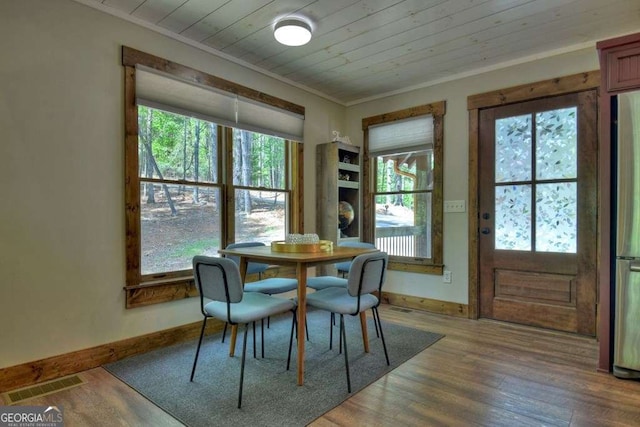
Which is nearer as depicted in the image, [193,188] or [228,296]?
[228,296]

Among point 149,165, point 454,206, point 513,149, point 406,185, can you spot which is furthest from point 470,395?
point 149,165

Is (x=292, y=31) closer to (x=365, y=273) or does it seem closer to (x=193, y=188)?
(x=193, y=188)

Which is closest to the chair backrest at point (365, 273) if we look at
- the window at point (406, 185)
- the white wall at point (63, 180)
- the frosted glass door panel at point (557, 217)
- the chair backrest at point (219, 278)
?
the chair backrest at point (219, 278)

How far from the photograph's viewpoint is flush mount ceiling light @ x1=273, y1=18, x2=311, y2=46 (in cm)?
256

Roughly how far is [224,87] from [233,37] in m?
0.45

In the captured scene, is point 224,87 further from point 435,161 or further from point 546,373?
point 546,373

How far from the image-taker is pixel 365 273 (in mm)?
2162

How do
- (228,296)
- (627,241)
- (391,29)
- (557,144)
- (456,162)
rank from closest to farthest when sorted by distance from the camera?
1. (228,296)
2. (627,241)
3. (391,29)
4. (557,144)
5. (456,162)

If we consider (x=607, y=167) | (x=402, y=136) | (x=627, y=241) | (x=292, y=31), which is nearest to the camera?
(x=627, y=241)

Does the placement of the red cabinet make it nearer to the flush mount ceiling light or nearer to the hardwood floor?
the hardwood floor

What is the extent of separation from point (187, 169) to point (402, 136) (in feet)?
7.93

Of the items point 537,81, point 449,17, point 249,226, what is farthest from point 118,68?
point 537,81

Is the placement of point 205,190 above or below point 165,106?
below

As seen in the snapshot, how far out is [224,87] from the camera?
3160 mm
